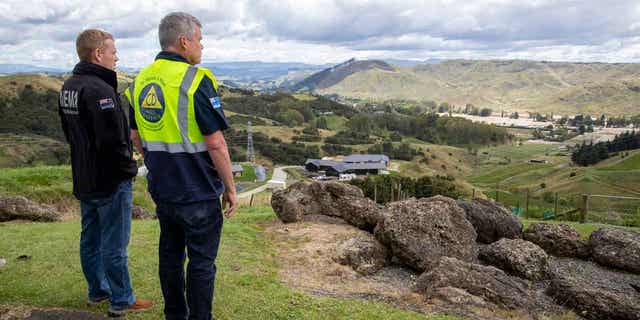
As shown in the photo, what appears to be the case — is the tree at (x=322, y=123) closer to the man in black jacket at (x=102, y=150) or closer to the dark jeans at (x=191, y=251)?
the man in black jacket at (x=102, y=150)

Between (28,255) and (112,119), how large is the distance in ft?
16.2

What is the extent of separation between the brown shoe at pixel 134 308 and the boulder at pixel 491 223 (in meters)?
10.0

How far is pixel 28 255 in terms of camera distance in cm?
838

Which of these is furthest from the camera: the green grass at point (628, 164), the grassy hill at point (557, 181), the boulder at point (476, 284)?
the green grass at point (628, 164)

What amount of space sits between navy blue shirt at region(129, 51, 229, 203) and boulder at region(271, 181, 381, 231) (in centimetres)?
913

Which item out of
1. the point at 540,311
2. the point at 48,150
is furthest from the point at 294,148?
the point at 540,311

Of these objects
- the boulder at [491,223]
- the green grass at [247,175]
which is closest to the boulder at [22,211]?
the boulder at [491,223]

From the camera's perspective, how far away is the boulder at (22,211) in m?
12.6

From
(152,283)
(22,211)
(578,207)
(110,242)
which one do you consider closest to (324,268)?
(152,283)

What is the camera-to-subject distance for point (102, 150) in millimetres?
5223

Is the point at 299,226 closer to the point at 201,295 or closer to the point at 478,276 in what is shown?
the point at 478,276

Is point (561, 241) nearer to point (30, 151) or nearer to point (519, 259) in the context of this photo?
point (519, 259)

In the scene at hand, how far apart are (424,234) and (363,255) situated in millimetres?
1627

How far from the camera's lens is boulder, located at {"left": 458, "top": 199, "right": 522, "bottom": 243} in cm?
1340
